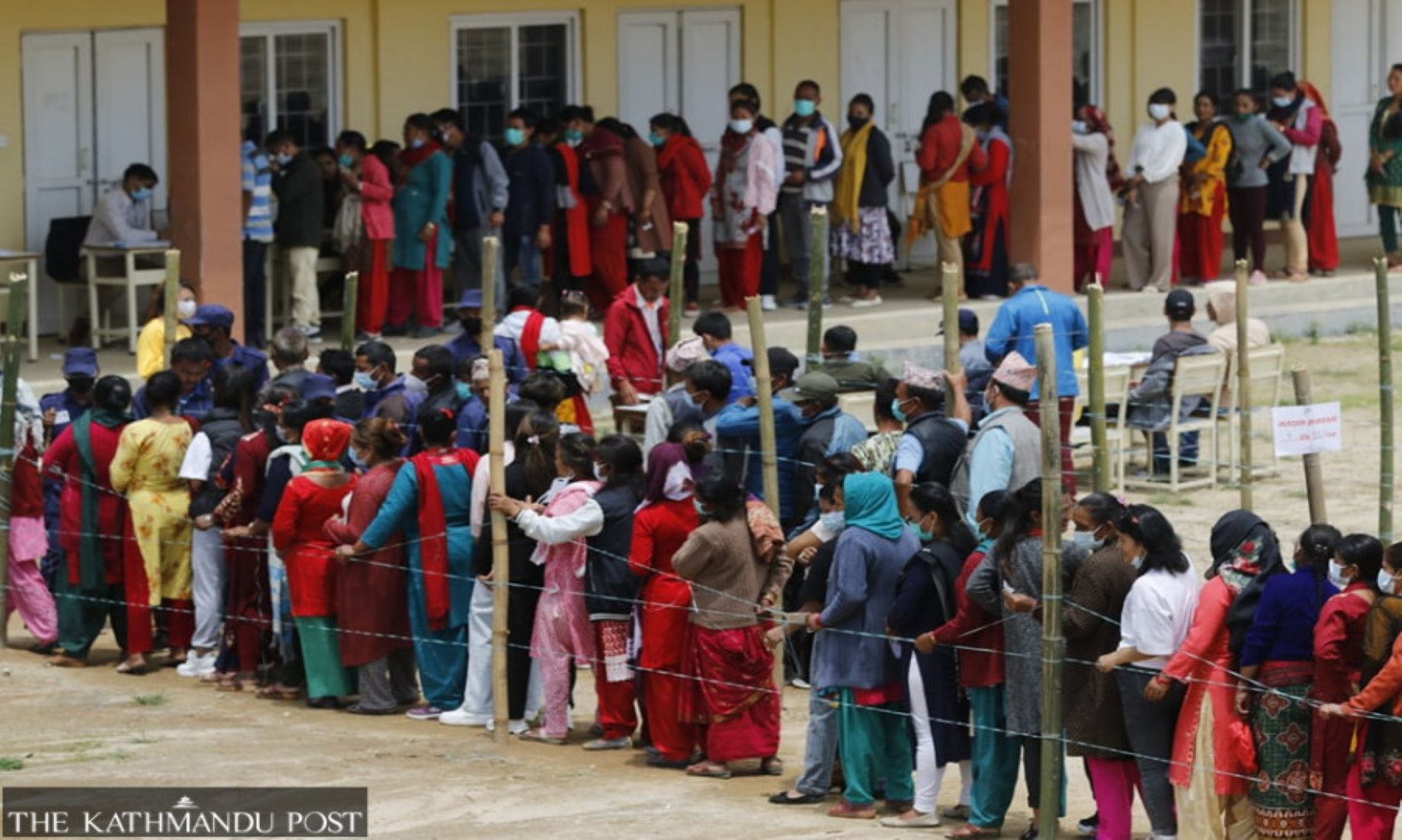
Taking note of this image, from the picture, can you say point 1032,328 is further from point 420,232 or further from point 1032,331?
point 420,232

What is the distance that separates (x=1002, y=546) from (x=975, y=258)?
434 inches

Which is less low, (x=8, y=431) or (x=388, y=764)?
(x=8, y=431)

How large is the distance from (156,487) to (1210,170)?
10.6 meters

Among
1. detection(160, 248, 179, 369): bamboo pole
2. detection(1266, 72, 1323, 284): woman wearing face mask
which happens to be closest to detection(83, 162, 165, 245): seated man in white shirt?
detection(160, 248, 179, 369): bamboo pole

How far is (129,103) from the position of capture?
18.5 meters

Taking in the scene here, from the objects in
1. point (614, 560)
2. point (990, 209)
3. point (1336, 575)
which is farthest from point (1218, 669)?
point (990, 209)

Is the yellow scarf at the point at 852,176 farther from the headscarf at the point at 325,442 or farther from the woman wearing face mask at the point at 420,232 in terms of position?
the headscarf at the point at 325,442

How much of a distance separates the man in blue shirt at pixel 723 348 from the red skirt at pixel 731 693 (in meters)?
2.67

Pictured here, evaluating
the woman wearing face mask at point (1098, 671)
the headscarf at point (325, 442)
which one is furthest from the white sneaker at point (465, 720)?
the woman wearing face mask at point (1098, 671)

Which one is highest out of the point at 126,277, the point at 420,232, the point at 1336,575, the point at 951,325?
the point at 420,232

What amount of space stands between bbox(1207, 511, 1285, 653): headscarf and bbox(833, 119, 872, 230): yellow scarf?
10.7 meters

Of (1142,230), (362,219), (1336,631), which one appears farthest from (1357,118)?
(1336,631)

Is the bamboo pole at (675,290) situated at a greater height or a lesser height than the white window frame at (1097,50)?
lesser

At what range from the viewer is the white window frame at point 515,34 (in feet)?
65.3
